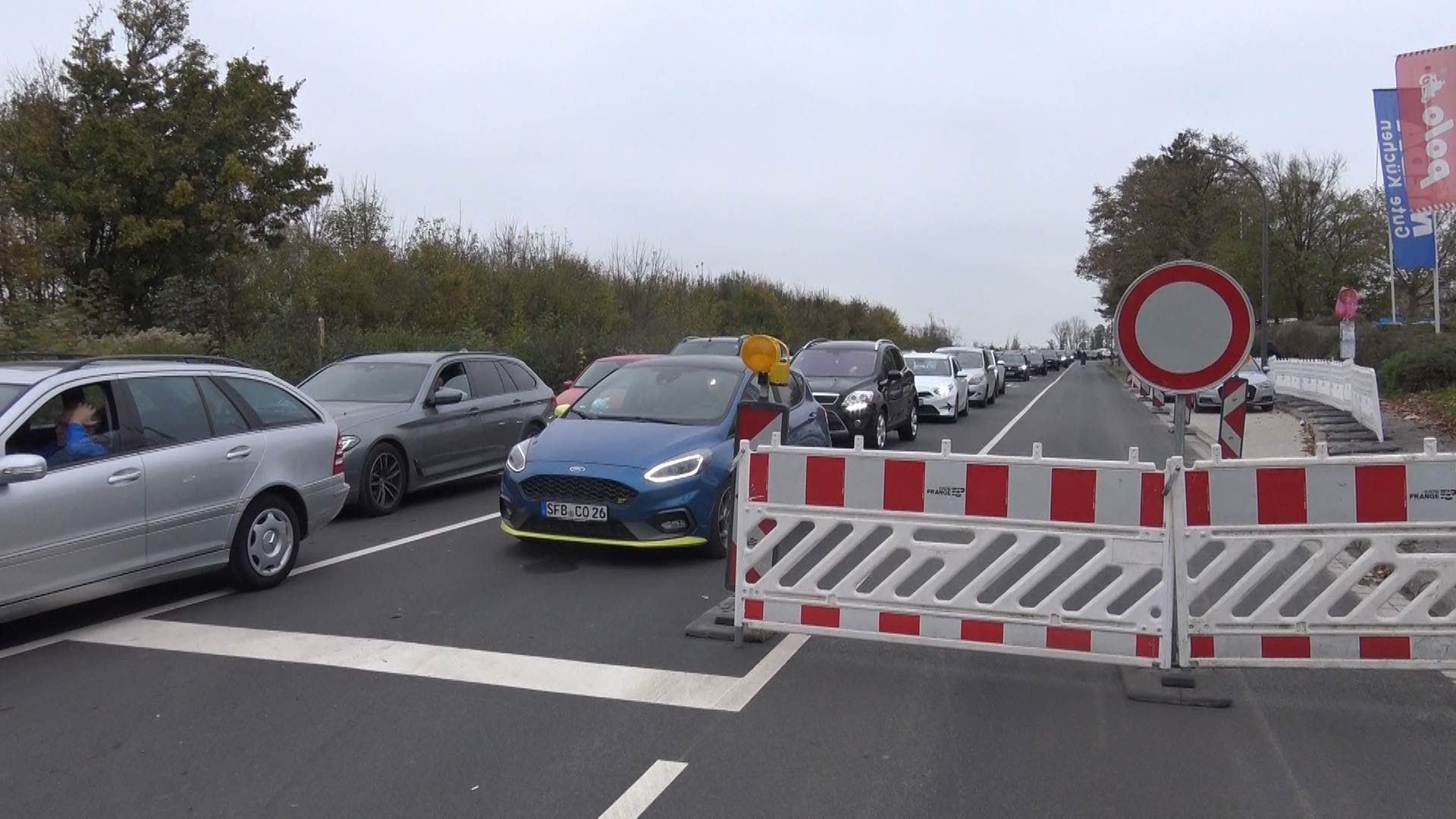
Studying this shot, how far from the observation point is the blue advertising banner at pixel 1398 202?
24844 mm

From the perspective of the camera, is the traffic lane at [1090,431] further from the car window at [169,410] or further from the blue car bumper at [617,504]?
the car window at [169,410]

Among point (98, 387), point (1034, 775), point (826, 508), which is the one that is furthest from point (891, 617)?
point (98, 387)

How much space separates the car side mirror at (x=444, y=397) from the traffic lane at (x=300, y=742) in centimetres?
568

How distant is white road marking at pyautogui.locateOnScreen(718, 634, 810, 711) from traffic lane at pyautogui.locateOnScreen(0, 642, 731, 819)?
0.22 m

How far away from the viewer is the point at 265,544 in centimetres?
759

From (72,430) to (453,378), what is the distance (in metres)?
5.90

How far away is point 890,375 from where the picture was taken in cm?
1823

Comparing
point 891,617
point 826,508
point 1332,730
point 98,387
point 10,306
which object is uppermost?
point 10,306

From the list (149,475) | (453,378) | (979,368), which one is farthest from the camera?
(979,368)

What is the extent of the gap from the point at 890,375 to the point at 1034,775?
1396 centimetres

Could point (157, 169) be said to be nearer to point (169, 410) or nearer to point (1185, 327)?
point (169, 410)

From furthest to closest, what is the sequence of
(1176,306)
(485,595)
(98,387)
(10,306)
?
(10,306) < (485,595) < (98,387) < (1176,306)

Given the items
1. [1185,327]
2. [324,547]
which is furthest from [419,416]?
[1185,327]

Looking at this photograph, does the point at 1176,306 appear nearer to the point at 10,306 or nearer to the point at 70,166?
the point at 10,306
